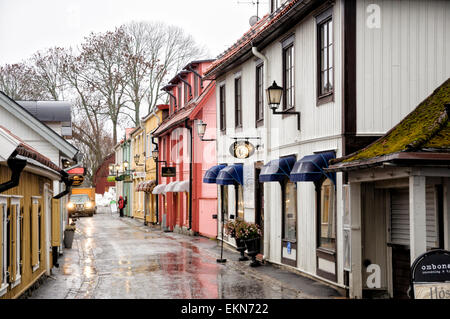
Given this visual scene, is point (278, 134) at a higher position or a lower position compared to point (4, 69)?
lower

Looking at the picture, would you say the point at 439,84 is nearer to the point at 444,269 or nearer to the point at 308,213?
the point at 308,213

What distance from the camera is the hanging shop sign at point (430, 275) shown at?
893 cm

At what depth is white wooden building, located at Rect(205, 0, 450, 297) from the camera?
44.4 ft

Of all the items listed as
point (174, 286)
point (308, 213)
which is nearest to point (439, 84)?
point (308, 213)

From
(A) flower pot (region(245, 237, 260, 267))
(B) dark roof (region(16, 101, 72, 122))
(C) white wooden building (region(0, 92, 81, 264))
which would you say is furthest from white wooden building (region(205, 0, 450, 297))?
(B) dark roof (region(16, 101, 72, 122))

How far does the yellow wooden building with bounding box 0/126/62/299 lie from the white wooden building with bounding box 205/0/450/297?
572 centimetres

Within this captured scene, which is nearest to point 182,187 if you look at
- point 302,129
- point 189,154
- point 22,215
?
point 189,154

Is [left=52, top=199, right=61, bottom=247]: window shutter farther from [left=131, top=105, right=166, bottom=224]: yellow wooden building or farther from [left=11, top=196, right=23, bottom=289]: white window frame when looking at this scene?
[left=131, top=105, right=166, bottom=224]: yellow wooden building

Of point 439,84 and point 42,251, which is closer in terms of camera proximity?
point 439,84

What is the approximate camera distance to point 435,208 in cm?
1159

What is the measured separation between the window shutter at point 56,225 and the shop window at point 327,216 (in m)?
8.44

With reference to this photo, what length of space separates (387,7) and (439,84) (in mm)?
1845
